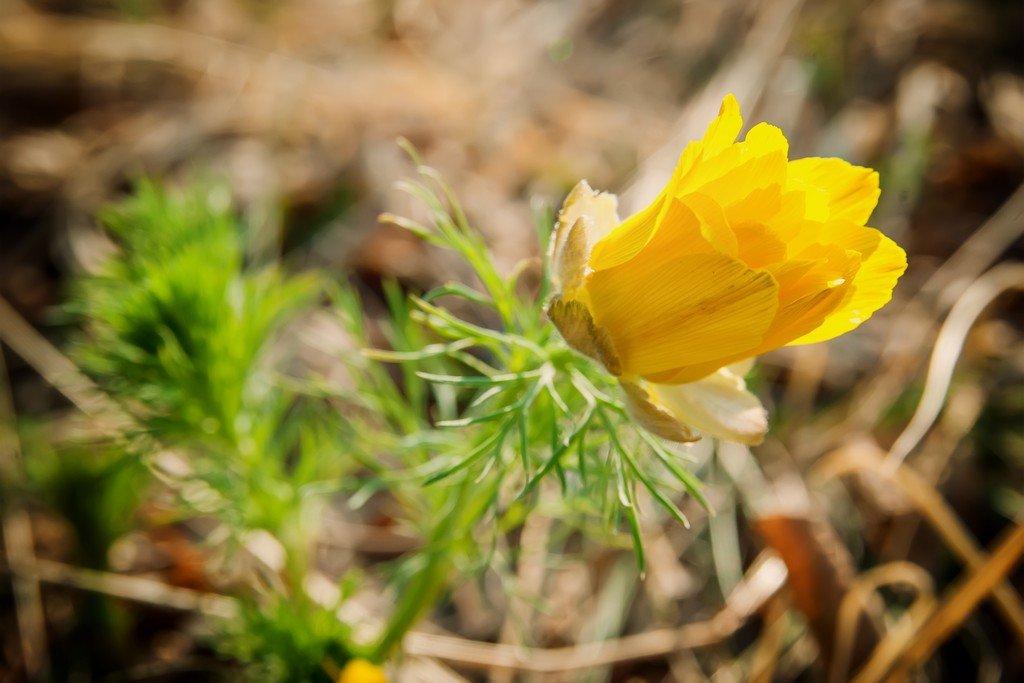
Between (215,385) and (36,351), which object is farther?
(36,351)

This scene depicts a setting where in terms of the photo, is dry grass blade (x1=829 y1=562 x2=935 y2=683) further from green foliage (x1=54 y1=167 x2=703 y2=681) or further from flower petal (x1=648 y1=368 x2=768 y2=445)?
flower petal (x1=648 y1=368 x2=768 y2=445)

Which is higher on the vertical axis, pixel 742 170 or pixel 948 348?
pixel 742 170

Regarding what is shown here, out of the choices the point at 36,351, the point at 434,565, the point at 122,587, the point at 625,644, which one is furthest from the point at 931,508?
the point at 36,351

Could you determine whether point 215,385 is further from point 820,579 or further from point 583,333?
point 820,579

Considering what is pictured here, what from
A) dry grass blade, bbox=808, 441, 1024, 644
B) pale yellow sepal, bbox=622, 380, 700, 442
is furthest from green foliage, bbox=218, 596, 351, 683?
dry grass blade, bbox=808, 441, 1024, 644

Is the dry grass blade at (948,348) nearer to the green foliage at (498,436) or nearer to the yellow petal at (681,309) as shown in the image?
the green foliage at (498,436)

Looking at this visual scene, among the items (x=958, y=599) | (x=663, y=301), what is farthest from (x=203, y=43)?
(x=958, y=599)
